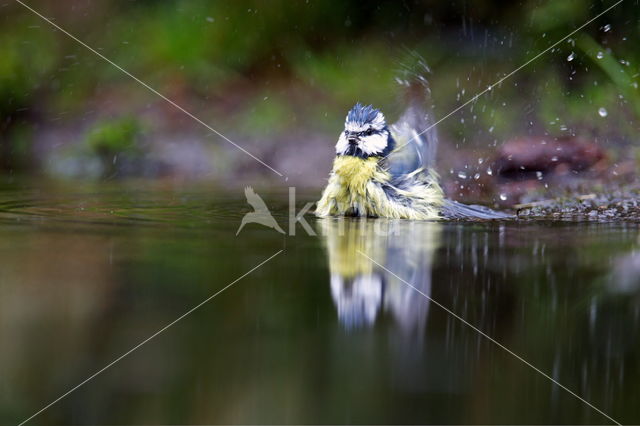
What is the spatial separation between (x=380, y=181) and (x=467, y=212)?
1.68 feet

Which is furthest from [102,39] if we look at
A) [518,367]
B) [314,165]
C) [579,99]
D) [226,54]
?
[518,367]

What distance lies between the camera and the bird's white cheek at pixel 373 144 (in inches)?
171

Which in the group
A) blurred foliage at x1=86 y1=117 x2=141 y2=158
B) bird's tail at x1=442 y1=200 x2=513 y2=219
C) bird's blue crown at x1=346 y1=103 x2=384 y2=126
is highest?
blurred foliage at x1=86 y1=117 x2=141 y2=158

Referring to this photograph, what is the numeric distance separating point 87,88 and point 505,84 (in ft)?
12.3

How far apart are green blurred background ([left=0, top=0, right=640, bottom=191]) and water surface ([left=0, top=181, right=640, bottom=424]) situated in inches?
130

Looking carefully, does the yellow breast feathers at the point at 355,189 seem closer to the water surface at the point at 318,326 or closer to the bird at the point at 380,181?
the bird at the point at 380,181

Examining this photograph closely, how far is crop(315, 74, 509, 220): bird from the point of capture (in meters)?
4.18

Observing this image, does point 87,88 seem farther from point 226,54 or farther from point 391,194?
point 391,194

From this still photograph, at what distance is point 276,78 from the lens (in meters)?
7.33
